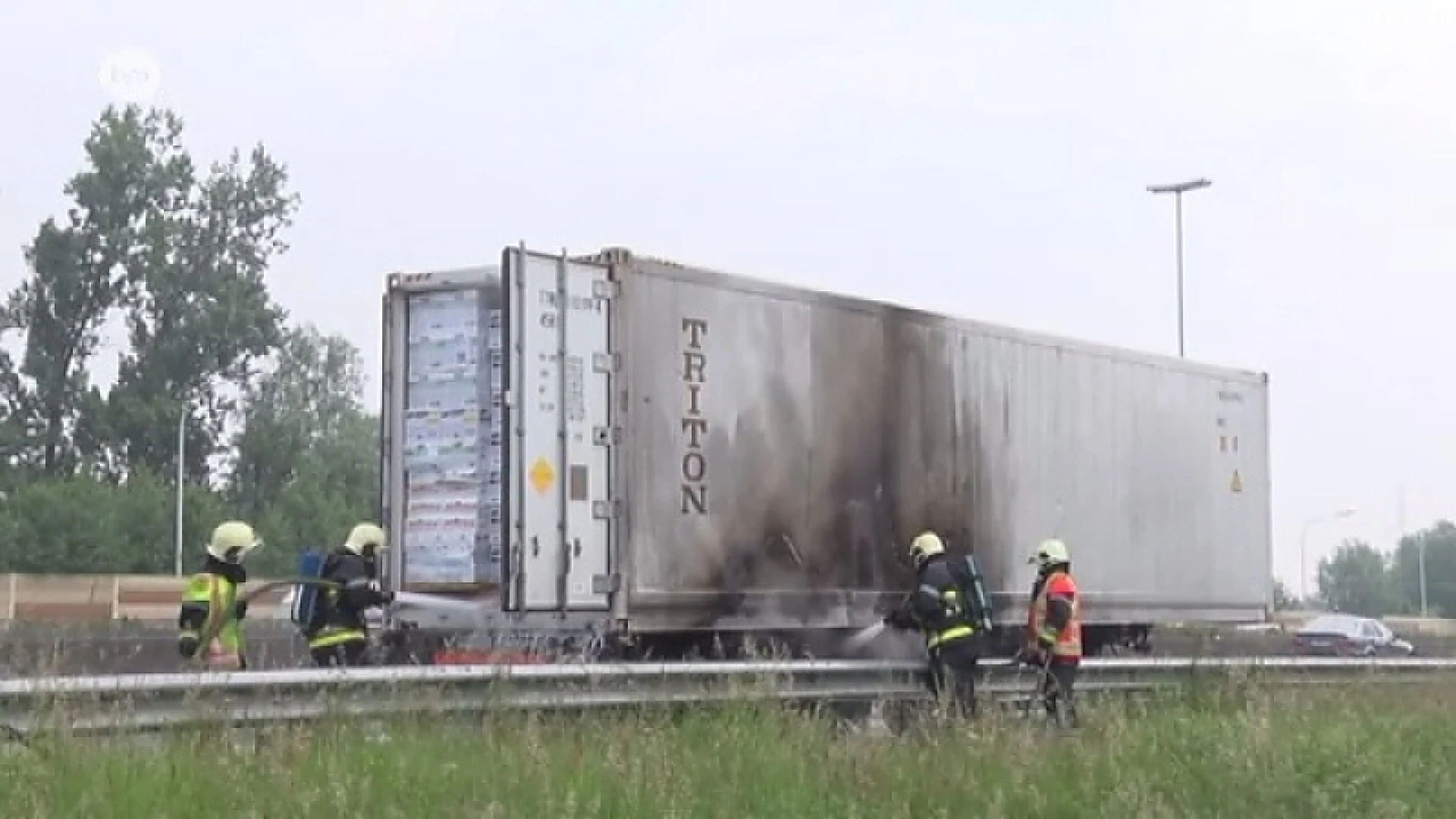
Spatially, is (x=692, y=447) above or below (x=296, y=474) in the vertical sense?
below

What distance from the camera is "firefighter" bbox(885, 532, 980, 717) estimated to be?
13609 millimetres

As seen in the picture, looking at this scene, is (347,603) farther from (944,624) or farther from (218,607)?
(944,624)

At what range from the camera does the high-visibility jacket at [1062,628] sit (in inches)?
567

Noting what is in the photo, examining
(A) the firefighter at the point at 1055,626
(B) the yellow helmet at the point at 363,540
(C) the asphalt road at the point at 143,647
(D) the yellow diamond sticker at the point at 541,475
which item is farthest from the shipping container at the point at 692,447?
(A) the firefighter at the point at 1055,626

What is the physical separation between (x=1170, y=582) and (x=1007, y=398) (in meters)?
3.77

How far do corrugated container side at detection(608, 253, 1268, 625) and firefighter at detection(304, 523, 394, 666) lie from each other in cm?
225

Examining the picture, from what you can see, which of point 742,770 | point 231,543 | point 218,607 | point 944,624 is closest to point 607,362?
point 944,624

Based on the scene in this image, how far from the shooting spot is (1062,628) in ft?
47.4

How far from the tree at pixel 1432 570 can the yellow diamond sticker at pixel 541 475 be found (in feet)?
304

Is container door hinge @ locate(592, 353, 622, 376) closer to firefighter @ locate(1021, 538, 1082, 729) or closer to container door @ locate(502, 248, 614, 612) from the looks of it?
container door @ locate(502, 248, 614, 612)

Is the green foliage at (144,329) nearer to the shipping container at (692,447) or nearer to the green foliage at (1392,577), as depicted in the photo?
the shipping container at (692,447)

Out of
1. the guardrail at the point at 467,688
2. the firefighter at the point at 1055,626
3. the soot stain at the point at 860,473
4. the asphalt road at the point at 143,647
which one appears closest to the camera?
the guardrail at the point at 467,688

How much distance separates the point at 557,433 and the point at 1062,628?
12.5 ft

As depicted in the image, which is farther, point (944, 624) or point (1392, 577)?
point (1392, 577)
